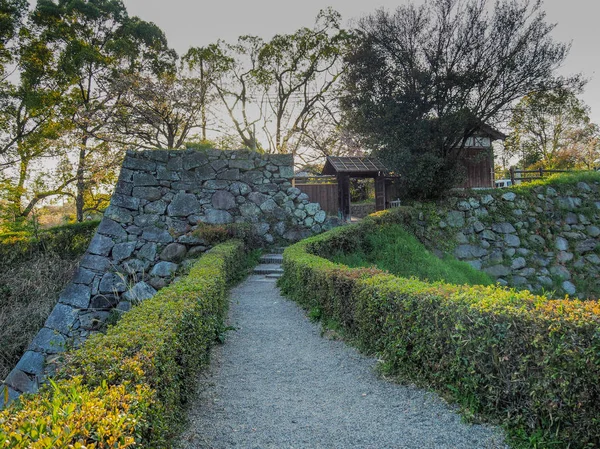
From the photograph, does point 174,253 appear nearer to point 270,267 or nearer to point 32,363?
point 270,267

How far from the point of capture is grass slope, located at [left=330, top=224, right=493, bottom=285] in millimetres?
10156

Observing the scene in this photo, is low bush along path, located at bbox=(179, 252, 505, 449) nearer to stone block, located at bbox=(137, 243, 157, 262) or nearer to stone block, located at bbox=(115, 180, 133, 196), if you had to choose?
stone block, located at bbox=(137, 243, 157, 262)

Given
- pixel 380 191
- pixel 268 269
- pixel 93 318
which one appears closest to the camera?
pixel 268 269

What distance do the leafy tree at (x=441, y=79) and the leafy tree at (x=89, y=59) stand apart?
11547 millimetres

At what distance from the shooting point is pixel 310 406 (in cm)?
355

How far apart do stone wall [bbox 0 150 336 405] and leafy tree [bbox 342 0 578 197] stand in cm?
338

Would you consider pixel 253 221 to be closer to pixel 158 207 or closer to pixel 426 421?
pixel 158 207

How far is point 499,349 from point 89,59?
65.4 ft

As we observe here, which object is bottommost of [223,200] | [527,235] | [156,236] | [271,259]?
[271,259]

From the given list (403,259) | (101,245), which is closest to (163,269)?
(101,245)

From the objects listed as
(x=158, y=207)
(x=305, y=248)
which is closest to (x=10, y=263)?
(x=158, y=207)

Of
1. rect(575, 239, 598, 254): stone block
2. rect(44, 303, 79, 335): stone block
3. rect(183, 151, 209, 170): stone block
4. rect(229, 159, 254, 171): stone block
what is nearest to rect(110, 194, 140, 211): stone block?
rect(183, 151, 209, 170): stone block

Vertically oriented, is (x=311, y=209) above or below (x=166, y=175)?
below

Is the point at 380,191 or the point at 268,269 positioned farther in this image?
the point at 380,191
